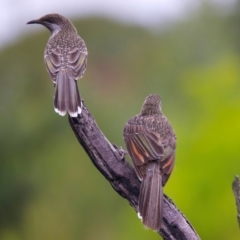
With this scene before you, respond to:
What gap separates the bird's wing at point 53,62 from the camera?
12031 millimetres

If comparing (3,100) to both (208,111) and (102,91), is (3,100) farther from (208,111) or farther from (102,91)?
(208,111)

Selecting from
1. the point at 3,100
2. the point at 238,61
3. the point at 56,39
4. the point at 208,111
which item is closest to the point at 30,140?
the point at 3,100

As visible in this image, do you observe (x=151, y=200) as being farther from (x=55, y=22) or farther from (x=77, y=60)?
(x=55, y=22)

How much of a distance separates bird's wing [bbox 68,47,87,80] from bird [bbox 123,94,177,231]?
0.92 meters

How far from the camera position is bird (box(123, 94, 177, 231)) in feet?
33.5

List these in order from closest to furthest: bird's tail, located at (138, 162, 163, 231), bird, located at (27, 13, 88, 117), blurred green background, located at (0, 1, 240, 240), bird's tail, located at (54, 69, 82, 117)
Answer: bird's tail, located at (138, 162, 163, 231) < bird's tail, located at (54, 69, 82, 117) < bird, located at (27, 13, 88, 117) < blurred green background, located at (0, 1, 240, 240)

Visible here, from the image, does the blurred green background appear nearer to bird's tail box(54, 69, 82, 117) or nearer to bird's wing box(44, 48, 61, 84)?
bird's wing box(44, 48, 61, 84)

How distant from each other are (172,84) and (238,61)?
765 centimetres

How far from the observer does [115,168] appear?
10422 millimetres

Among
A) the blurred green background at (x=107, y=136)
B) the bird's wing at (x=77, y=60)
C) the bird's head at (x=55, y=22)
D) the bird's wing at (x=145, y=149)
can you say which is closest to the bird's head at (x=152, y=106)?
the bird's wing at (x=145, y=149)

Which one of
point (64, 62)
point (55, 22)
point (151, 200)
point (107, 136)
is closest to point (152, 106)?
point (64, 62)

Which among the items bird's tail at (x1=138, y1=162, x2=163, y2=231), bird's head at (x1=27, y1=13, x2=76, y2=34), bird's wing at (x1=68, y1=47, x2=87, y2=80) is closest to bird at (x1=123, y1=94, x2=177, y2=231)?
bird's tail at (x1=138, y1=162, x2=163, y2=231)

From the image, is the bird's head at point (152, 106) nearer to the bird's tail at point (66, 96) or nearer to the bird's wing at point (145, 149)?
the bird's wing at point (145, 149)

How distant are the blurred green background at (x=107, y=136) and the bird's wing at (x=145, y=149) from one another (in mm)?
15322
